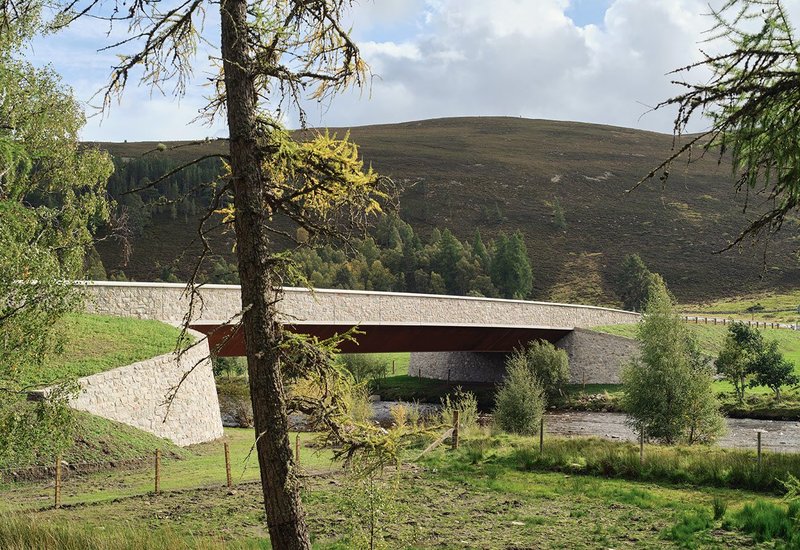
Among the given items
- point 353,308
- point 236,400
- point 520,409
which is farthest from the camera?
point 236,400

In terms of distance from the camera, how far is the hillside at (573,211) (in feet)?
349

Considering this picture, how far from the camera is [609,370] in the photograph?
50219mm

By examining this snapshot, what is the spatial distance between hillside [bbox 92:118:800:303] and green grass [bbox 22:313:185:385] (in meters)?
66.7

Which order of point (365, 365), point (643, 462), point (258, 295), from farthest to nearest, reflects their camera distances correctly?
point (365, 365) → point (643, 462) → point (258, 295)

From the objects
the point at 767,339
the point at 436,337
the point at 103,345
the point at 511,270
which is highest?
the point at 511,270

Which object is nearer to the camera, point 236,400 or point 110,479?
point 110,479

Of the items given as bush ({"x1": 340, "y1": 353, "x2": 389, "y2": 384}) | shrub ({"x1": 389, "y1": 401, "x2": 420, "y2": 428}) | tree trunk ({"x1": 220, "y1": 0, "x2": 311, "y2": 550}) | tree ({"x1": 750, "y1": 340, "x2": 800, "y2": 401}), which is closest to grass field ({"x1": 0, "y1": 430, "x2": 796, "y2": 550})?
shrub ({"x1": 389, "y1": 401, "x2": 420, "y2": 428})

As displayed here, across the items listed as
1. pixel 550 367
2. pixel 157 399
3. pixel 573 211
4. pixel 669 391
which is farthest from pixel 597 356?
pixel 573 211

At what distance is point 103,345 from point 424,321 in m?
20.5

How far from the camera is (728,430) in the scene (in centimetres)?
3048

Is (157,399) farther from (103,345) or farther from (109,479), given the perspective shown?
(109,479)

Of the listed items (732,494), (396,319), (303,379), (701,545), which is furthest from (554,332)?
(303,379)

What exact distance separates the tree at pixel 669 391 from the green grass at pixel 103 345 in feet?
51.6

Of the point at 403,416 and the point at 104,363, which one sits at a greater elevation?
the point at 104,363
